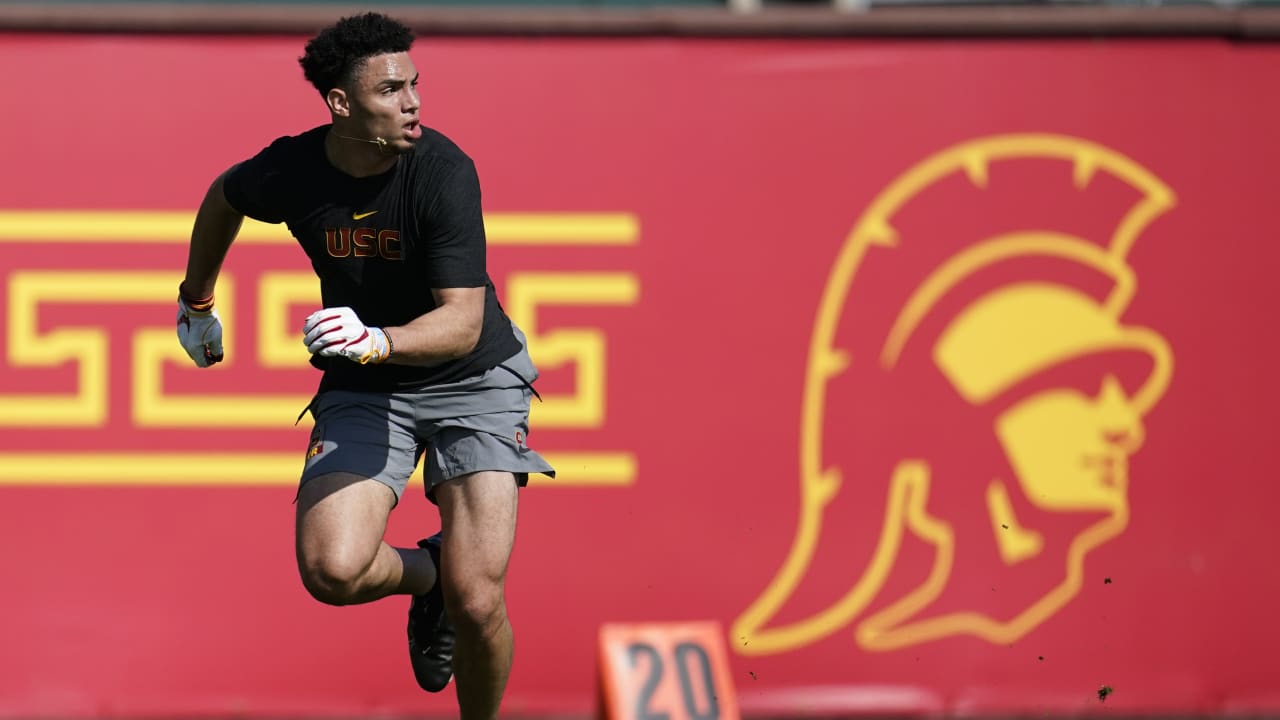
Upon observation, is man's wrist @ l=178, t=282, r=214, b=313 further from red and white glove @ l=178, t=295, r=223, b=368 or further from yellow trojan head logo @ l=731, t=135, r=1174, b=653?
yellow trojan head logo @ l=731, t=135, r=1174, b=653

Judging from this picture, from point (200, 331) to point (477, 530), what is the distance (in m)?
1.10

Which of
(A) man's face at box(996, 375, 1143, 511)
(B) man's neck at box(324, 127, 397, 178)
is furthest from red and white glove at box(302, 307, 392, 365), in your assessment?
Result: (A) man's face at box(996, 375, 1143, 511)

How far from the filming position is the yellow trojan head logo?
23.1ft

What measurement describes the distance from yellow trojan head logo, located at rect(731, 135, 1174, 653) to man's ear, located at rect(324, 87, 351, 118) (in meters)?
2.56

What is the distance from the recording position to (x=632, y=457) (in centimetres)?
702

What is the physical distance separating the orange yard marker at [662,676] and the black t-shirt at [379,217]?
118 cm

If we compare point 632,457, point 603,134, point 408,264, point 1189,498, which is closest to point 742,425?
point 632,457

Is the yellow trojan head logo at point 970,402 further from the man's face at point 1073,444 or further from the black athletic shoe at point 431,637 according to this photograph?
the black athletic shoe at point 431,637

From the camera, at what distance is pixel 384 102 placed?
→ 502 cm

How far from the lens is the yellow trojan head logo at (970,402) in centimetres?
703

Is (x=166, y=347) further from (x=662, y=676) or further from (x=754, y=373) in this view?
(x=662, y=676)

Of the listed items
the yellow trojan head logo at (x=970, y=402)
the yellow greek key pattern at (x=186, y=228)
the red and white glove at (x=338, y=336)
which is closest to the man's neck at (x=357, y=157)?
the red and white glove at (x=338, y=336)

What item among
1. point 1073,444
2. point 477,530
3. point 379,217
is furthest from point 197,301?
point 1073,444

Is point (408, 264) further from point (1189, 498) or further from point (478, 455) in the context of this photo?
point (1189, 498)
